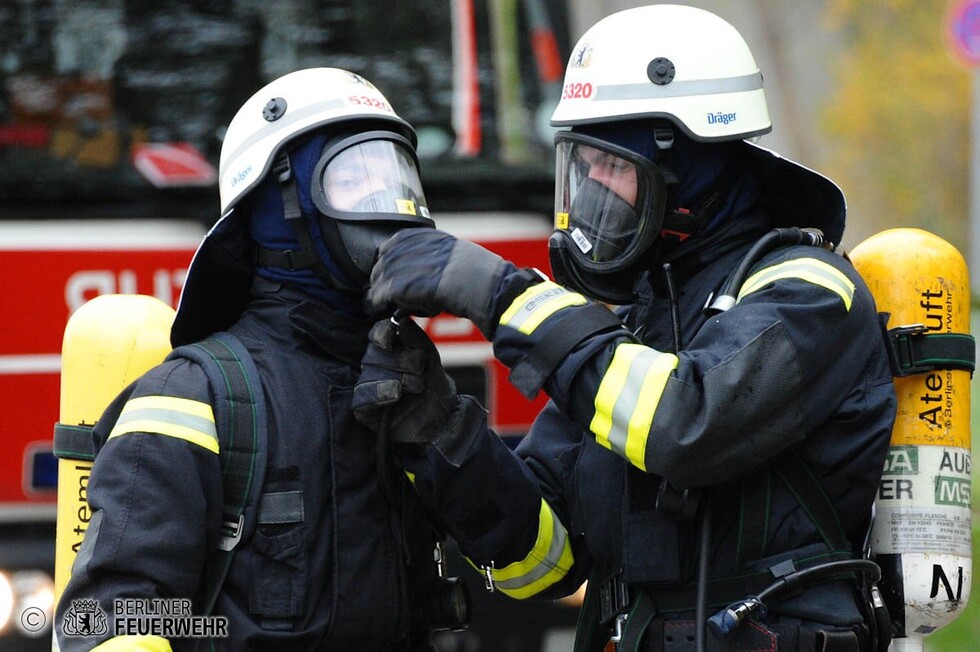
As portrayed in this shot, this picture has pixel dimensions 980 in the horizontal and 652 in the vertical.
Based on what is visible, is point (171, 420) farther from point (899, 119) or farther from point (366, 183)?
point (899, 119)

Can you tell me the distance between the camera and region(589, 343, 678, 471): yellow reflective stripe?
9.06ft

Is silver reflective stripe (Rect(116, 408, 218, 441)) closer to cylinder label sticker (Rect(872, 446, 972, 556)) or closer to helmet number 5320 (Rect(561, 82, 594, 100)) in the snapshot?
helmet number 5320 (Rect(561, 82, 594, 100))

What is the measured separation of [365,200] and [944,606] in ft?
4.54

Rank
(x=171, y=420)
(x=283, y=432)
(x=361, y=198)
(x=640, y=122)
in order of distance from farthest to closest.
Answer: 1. (x=640, y=122)
2. (x=361, y=198)
3. (x=283, y=432)
4. (x=171, y=420)

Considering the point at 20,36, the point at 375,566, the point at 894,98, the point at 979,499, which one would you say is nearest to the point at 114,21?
the point at 20,36

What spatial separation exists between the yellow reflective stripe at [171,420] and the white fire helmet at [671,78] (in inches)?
37.6

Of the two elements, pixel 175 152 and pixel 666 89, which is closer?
pixel 666 89

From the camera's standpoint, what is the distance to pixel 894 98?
13156 mm

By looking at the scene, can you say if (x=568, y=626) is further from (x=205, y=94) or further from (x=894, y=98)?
(x=894, y=98)

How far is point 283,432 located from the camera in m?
2.87

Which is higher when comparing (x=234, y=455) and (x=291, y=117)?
(x=291, y=117)

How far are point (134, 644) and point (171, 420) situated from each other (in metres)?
0.39

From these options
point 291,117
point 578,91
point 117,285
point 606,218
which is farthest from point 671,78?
point 117,285

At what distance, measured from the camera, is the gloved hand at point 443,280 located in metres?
2.80
